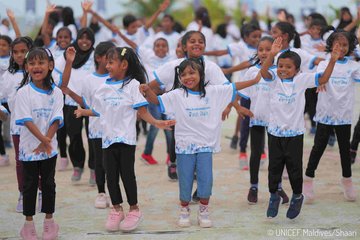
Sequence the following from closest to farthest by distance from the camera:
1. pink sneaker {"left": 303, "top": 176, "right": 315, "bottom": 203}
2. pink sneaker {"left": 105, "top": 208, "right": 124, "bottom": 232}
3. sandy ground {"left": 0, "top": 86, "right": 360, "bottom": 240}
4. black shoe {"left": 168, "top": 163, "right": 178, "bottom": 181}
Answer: sandy ground {"left": 0, "top": 86, "right": 360, "bottom": 240}
pink sneaker {"left": 105, "top": 208, "right": 124, "bottom": 232}
pink sneaker {"left": 303, "top": 176, "right": 315, "bottom": 203}
black shoe {"left": 168, "top": 163, "right": 178, "bottom": 181}

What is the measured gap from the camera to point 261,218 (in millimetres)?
6102

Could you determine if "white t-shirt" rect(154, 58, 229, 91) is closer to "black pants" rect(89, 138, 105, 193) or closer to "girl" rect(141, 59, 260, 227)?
"girl" rect(141, 59, 260, 227)

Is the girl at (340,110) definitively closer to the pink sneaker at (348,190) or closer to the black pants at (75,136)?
the pink sneaker at (348,190)

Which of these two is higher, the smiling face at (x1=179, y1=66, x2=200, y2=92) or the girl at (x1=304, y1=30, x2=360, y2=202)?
the smiling face at (x1=179, y1=66, x2=200, y2=92)

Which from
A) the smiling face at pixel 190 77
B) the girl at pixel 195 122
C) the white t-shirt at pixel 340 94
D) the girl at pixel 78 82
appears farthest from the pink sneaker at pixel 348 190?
the girl at pixel 78 82

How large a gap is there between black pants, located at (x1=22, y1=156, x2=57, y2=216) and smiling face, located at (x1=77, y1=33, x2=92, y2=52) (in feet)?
6.98

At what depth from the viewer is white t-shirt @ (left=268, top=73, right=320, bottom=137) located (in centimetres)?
594

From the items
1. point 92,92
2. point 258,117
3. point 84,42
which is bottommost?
point 258,117

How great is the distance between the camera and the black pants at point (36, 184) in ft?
18.0

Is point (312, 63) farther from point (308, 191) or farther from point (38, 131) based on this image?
point (38, 131)

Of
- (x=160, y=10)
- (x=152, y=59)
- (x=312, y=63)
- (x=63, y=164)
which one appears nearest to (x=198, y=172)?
(x=312, y=63)

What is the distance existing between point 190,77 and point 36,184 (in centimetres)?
145

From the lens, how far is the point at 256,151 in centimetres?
672

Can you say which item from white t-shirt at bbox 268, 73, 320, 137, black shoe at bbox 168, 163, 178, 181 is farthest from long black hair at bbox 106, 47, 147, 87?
black shoe at bbox 168, 163, 178, 181
